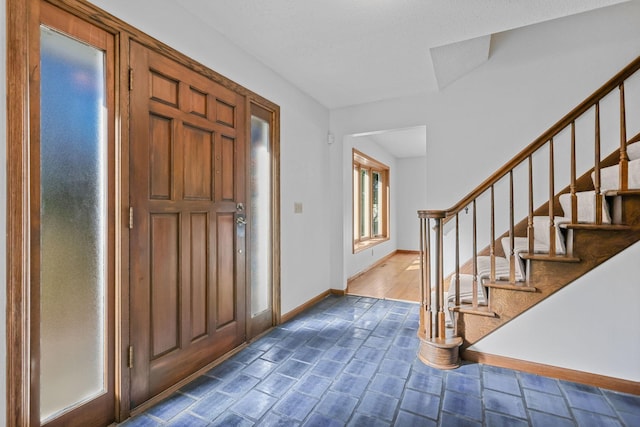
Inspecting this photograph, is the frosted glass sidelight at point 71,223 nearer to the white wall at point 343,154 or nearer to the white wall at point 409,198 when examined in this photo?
the white wall at point 343,154

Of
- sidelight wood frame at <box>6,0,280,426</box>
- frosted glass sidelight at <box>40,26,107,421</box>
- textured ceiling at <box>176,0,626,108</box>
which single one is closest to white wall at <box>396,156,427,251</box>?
textured ceiling at <box>176,0,626,108</box>

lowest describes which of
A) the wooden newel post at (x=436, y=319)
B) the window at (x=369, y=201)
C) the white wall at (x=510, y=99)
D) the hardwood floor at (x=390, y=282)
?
the hardwood floor at (x=390, y=282)

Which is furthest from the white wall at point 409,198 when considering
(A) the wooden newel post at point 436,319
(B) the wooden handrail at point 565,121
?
(B) the wooden handrail at point 565,121

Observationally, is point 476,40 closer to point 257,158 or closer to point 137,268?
point 257,158

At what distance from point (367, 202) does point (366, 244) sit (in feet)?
3.37

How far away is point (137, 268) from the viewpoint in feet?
5.64

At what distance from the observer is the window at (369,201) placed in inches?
221

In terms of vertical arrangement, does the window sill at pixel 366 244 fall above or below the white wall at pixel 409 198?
below

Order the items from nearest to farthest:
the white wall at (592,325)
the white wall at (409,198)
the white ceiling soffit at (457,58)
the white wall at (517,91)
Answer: the white wall at (592,325) → the white ceiling soffit at (457,58) → the white wall at (517,91) → the white wall at (409,198)

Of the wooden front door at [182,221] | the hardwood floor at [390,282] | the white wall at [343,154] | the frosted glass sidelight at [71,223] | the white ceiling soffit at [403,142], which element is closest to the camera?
the frosted glass sidelight at [71,223]

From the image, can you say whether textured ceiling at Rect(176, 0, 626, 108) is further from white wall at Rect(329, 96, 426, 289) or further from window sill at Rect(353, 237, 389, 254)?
Answer: window sill at Rect(353, 237, 389, 254)

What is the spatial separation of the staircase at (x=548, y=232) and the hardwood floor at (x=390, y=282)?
4.33ft

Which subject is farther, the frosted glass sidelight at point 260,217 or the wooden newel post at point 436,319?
the frosted glass sidelight at point 260,217

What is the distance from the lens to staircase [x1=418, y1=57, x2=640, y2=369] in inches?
73.7
